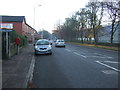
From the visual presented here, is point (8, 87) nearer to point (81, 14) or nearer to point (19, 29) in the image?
point (81, 14)

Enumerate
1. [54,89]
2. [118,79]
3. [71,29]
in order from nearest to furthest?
[54,89] → [118,79] → [71,29]

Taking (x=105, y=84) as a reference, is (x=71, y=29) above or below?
above

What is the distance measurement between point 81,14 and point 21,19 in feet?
70.8

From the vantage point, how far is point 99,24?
35781 mm

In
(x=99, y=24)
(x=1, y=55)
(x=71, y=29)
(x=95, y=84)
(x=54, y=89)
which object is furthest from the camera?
(x=71, y=29)

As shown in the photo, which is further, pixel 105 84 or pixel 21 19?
pixel 21 19

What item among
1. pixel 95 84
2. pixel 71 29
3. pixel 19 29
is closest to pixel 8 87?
pixel 95 84

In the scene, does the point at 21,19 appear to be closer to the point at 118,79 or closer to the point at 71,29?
the point at 71,29

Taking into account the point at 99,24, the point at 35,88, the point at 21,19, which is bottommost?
the point at 35,88

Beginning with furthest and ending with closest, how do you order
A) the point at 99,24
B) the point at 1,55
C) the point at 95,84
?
the point at 99,24, the point at 1,55, the point at 95,84

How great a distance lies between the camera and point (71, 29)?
198ft

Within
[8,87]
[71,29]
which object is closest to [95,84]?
[8,87]

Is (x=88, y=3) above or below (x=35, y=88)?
above

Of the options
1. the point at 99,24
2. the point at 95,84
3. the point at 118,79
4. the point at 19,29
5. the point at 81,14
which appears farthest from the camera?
the point at 19,29
